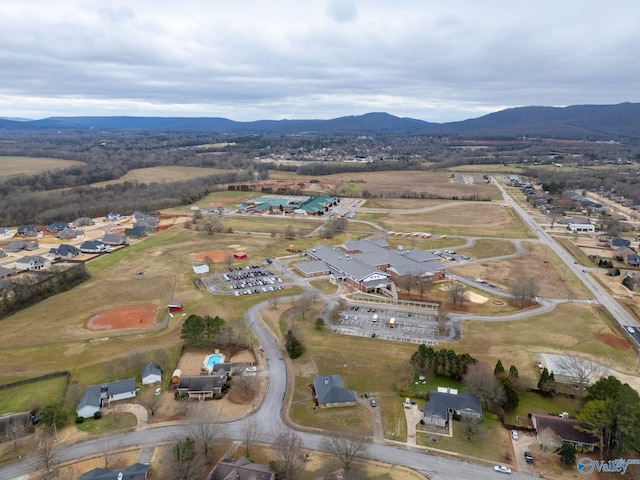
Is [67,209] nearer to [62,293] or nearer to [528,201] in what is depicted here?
[62,293]

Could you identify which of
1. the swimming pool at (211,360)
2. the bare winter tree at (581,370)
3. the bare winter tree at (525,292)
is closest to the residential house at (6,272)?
the swimming pool at (211,360)

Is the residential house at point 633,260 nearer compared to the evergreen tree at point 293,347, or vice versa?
the evergreen tree at point 293,347

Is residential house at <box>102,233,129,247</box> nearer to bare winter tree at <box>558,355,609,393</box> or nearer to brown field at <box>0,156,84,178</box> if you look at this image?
bare winter tree at <box>558,355,609,393</box>

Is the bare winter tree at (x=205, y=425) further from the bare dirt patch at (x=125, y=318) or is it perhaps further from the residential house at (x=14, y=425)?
the bare dirt patch at (x=125, y=318)

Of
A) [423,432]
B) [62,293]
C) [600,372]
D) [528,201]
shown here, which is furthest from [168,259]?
[528,201]

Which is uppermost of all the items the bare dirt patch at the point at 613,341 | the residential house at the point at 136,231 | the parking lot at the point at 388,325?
the bare dirt patch at the point at 613,341

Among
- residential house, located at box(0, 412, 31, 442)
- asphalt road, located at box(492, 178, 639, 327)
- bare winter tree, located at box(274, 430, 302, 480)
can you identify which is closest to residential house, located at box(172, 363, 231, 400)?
bare winter tree, located at box(274, 430, 302, 480)
